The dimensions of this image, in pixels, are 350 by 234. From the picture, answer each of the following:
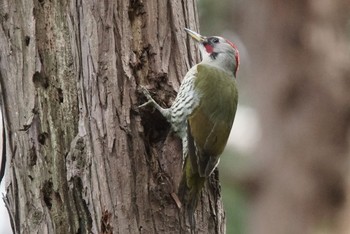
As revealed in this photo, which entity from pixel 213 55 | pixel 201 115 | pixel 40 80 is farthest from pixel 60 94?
pixel 213 55

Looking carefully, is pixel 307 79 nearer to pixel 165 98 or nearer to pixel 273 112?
pixel 273 112

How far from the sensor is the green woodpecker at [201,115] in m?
4.11

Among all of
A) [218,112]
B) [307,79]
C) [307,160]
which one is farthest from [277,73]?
[218,112]

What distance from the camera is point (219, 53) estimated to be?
193 inches

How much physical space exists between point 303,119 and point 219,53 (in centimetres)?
282

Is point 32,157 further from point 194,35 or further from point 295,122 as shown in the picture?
point 295,122

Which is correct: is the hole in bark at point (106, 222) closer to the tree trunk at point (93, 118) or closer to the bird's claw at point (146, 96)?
the tree trunk at point (93, 118)

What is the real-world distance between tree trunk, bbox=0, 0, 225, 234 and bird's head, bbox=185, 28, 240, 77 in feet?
1.07

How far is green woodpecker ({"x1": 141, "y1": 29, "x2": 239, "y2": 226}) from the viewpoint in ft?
13.5

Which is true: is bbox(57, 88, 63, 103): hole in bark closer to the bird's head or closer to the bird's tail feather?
the bird's tail feather

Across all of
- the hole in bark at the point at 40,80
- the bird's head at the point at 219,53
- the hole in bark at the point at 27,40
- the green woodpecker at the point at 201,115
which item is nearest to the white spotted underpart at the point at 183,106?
the green woodpecker at the point at 201,115

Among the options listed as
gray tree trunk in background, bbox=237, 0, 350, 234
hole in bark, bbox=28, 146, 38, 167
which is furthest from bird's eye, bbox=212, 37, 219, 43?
gray tree trunk in background, bbox=237, 0, 350, 234

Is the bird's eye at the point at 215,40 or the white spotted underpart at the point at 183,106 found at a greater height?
the bird's eye at the point at 215,40

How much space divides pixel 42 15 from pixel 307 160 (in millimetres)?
3812
